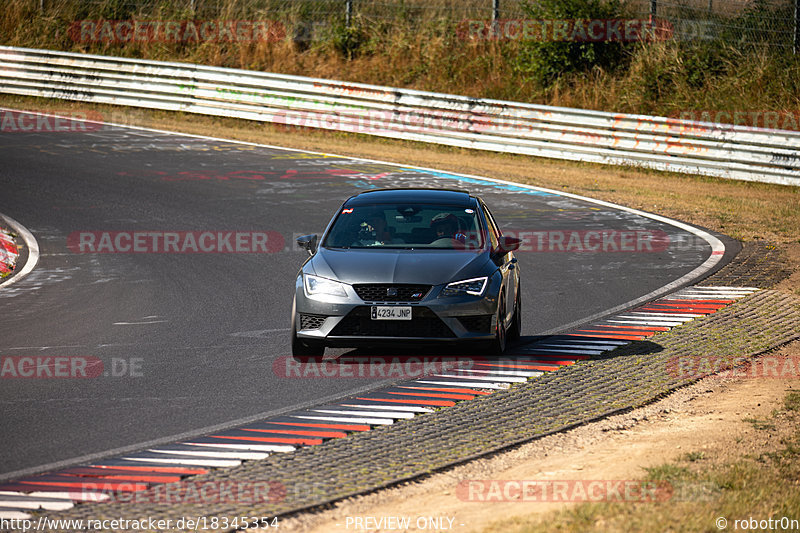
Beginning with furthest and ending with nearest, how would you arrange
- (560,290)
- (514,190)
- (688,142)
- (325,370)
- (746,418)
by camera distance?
(688,142) → (514,190) → (560,290) → (325,370) → (746,418)

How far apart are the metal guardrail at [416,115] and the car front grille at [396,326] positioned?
15.3 m

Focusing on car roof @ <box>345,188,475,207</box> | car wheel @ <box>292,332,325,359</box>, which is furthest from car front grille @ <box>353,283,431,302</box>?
car roof @ <box>345,188,475,207</box>

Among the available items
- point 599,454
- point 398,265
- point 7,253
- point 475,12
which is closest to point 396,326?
point 398,265

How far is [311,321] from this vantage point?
34.3ft

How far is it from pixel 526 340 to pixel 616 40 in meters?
21.6

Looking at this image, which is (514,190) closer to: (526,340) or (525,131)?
(525,131)

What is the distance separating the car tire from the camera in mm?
10555

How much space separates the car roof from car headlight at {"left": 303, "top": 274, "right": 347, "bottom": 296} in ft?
5.10

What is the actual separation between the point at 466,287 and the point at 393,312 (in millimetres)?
787

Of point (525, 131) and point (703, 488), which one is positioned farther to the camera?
point (525, 131)

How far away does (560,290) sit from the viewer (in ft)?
46.9

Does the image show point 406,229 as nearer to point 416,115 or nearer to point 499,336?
point 499,336

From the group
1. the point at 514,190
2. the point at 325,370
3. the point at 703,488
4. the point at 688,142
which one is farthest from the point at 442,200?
the point at 688,142

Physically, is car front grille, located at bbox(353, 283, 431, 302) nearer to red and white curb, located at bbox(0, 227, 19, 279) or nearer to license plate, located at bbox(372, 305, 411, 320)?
license plate, located at bbox(372, 305, 411, 320)
